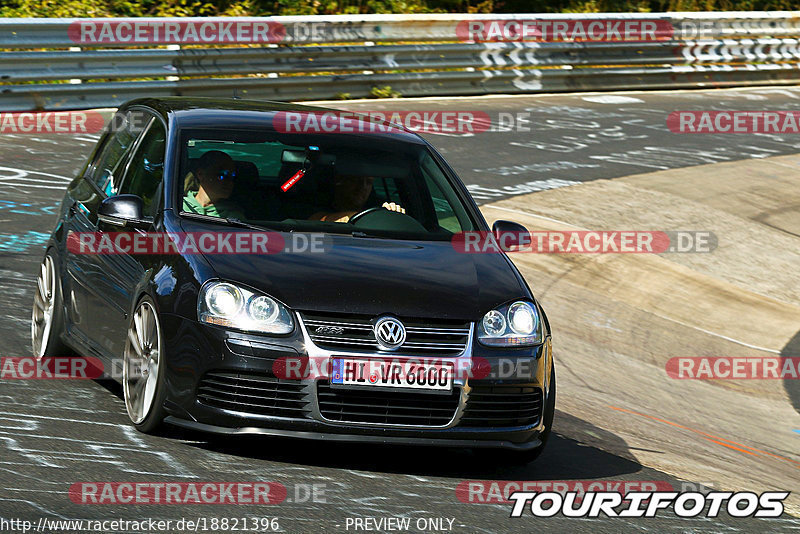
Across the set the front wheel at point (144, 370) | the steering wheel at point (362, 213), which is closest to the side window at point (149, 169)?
the front wheel at point (144, 370)

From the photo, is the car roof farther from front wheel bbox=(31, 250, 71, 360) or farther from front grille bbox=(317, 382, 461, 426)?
front grille bbox=(317, 382, 461, 426)

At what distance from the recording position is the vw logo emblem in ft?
18.4

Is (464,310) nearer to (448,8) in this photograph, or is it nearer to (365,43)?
(365,43)

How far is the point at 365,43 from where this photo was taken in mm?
18969

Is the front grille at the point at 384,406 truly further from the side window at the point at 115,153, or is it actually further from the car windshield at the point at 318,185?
the side window at the point at 115,153

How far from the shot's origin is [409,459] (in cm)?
619

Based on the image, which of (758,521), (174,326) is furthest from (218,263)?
(758,521)

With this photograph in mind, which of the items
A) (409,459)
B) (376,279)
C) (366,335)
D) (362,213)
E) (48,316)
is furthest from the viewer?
(48,316)

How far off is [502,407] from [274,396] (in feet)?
3.44

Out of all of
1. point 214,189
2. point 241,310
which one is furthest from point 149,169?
point 241,310

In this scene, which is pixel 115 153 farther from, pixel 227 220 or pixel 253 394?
pixel 253 394

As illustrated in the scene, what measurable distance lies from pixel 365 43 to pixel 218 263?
13515mm

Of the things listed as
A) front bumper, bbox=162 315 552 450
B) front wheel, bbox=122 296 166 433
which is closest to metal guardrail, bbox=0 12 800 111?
front wheel, bbox=122 296 166 433

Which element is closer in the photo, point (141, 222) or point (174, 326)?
point (174, 326)
